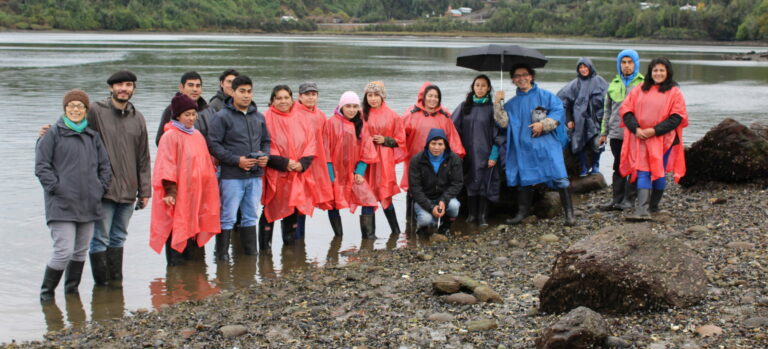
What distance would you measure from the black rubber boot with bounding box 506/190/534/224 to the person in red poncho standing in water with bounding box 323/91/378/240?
1779mm

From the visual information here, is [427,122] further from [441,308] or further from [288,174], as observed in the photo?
[441,308]

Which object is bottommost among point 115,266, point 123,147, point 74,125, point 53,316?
point 53,316

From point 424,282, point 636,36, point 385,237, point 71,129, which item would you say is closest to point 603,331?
point 424,282

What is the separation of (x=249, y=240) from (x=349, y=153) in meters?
1.51

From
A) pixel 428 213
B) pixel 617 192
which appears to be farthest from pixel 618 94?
pixel 428 213

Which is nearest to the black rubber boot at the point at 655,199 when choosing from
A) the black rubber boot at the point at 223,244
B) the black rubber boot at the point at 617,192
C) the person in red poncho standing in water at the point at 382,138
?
the black rubber boot at the point at 617,192

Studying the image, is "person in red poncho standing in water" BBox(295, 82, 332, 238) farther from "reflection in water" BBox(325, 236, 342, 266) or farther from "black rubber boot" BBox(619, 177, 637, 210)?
"black rubber boot" BBox(619, 177, 637, 210)

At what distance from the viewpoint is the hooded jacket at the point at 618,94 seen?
33.3ft

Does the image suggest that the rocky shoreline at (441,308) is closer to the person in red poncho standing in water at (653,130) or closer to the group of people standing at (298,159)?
the person in red poncho standing in water at (653,130)

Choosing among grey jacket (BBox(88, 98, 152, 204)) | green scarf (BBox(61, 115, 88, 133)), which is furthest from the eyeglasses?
grey jacket (BBox(88, 98, 152, 204))

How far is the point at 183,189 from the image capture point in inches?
304

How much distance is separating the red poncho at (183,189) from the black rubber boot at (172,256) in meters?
0.30

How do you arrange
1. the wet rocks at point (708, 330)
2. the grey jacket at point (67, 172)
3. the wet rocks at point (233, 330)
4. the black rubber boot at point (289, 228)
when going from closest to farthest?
the wet rocks at point (708, 330) < the wet rocks at point (233, 330) < the grey jacket at point (67, 172) < the black rubber boot at point (289, 228)

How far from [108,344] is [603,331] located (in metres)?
3.49
